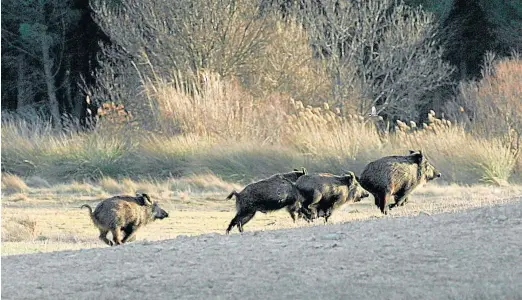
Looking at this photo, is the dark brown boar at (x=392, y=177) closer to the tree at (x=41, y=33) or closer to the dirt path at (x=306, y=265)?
the dirt path at (x=306, y=265)

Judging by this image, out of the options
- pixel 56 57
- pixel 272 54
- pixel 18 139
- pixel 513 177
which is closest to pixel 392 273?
pixel 513 177

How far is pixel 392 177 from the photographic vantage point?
1459 centimetres

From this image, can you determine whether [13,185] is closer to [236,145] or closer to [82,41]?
[236,145]

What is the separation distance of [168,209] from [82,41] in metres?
29.7

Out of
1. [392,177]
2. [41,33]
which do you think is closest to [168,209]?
[392,177]

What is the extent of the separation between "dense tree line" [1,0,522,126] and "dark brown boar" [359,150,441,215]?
897 inches

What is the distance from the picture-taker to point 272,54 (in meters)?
33.4

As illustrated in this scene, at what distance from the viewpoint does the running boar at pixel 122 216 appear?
505 inches

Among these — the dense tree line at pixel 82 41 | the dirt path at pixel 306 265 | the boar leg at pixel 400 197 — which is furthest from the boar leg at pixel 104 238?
the dense tree line at pixel 82 41

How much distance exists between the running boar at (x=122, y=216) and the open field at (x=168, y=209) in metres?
0.34

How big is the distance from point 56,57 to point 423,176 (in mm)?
35633

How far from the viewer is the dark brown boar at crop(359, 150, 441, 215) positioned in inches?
574

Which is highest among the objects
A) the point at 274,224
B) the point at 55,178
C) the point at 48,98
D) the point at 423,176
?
the point at 423,176

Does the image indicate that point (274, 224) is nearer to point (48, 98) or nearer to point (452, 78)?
point (452, 78)
